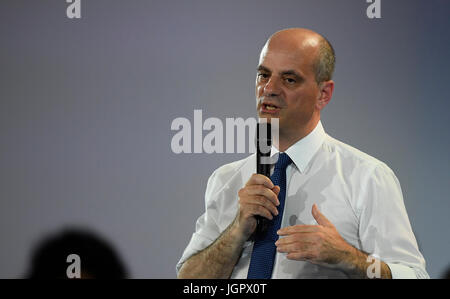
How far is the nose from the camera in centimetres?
165

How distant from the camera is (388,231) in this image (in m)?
1.57

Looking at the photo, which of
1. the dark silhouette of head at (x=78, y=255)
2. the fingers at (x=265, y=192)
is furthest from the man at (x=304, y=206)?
the dark silhouette of head at (x=78, y=255)

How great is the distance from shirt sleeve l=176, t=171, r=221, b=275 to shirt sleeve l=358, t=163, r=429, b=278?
18.6 inches

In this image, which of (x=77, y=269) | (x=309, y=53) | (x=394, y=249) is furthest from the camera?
(x=77, y=269)

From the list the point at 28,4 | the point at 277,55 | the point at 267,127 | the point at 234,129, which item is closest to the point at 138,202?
the point at 234,129

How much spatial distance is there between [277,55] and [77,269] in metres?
0.96

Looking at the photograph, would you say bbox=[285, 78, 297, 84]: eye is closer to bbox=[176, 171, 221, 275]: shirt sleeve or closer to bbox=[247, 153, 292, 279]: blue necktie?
bbox=[247, 153, 292, 279]: blue necktie

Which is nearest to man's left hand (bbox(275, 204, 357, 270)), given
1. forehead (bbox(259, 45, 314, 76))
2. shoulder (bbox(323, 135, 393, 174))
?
shoulder (bbox(323, 135, 393, 174))

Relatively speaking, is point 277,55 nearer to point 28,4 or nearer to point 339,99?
point 339,99

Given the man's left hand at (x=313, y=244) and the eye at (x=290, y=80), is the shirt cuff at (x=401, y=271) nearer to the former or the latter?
the man's left hand at (x=313, y=244)

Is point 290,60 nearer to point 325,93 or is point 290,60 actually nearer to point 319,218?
point 325,93

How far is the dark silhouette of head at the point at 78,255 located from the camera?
1768mm

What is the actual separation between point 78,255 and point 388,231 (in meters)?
0.99

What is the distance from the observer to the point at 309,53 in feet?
5.50
